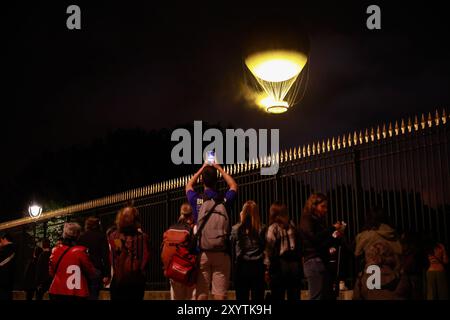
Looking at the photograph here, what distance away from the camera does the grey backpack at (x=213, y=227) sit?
22.2 feet

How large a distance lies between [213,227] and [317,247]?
1201 millimetres

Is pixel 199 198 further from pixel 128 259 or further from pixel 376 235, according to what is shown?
pixel 376 235

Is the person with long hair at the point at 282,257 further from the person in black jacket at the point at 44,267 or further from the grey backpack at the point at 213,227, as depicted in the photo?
the person in black jacket at the point at 44,267

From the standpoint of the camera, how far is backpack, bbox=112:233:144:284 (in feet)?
21.5

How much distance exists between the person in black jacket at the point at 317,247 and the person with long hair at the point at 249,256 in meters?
0.71

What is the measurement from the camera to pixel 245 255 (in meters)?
7.62

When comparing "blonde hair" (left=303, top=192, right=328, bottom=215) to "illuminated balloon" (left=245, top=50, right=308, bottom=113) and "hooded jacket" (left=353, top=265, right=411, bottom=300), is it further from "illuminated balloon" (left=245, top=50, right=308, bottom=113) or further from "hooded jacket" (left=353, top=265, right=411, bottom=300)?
"illuminated balloon" (left=245, top=50, right=308, bottom=113)

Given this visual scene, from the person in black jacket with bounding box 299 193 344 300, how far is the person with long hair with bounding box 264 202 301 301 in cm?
47

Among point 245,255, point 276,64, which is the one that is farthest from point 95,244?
point 276,64

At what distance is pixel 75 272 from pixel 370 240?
3293 millimetres

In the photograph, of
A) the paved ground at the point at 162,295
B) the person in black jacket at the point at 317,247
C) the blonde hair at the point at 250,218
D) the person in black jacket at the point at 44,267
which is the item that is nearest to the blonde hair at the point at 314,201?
the person in black jacket at the point at 317,247

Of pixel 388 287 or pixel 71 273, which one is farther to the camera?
pixel 71 273
